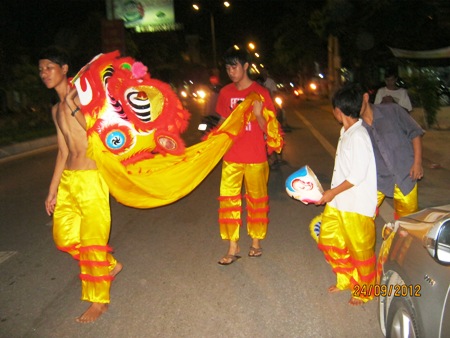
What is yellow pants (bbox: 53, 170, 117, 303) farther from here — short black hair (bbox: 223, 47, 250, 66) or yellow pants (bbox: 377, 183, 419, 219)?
yellow pants (bbox: 377, 183, 419, 219)

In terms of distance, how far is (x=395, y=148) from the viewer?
3.85 meters

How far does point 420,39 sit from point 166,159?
847 inches

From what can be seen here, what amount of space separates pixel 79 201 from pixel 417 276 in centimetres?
228

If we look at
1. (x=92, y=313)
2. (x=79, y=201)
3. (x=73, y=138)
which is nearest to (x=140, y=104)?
(x=73, y=138)

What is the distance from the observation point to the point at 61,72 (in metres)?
3.44

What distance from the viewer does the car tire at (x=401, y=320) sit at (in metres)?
2.40

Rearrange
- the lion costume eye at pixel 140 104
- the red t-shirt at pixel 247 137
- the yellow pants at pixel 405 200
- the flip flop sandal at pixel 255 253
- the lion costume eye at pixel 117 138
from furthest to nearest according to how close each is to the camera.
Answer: the flip flop sandal at pixel 255 253, the red t-shirt at pixel 247 137, the yellow pants at pixel 405 200, the lion costume eye at pixel 140 104, the lion costume eye at pixel 117 138

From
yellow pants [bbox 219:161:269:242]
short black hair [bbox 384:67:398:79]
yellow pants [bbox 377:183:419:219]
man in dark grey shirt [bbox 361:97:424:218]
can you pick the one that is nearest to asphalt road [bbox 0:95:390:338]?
yellow pants [bbox 219:161:269:242]

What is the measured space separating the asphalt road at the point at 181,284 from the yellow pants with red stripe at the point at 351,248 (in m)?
0.17

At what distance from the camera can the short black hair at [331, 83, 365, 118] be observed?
328 centimetres

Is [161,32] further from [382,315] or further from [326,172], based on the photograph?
[382,315]

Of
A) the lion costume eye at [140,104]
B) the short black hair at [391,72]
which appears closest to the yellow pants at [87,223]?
the lion costume eye at [140,104]

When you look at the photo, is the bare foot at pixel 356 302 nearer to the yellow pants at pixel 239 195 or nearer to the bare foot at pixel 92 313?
the yellow pants at pixel 239 195

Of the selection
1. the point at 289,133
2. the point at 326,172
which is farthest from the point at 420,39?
the point at 326,172
